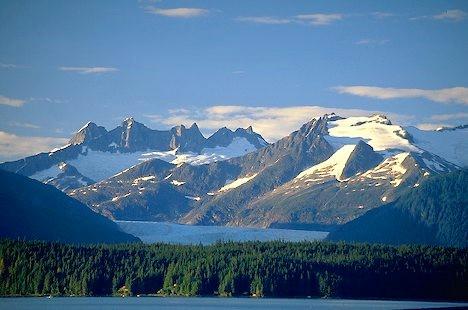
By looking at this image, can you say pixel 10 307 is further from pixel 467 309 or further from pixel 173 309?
pixel 467 309

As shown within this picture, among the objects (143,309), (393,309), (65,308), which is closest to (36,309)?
(65,308)

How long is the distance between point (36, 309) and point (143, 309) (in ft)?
58.0

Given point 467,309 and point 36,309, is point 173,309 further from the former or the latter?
point 467,309

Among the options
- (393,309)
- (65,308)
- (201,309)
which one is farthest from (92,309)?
(393,309)

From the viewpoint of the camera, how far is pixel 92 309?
7810 inches

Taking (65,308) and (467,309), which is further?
(65,308)

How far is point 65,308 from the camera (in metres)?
199

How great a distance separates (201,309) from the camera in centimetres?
19988

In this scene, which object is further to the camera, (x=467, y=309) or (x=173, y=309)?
(x=173, y=309)

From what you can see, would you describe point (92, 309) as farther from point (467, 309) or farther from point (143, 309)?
point (467, 309)

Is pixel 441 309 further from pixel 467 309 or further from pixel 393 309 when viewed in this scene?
pixel 393 309

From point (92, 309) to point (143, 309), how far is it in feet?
27.8

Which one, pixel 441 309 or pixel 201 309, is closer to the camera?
pixel 441 309

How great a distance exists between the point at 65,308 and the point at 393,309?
2150 inches
